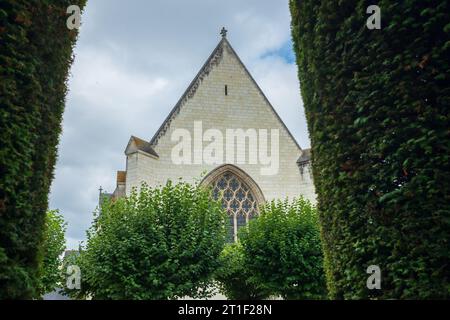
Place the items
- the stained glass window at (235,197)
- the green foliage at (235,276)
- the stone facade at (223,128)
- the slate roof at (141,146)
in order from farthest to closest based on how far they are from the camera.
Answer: the stained glass window at (235,197) < the stone facade at (223,128) < the slate roof at (141,146) < the green foliage at (235,276)

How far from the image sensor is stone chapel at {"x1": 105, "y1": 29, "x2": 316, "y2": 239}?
60.0 feet

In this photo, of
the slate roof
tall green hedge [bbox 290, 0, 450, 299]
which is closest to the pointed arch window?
the slate roof

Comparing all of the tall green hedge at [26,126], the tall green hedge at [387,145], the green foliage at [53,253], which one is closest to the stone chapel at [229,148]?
the green foliage at [53,253]

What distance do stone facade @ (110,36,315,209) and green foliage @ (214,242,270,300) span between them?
182 inches

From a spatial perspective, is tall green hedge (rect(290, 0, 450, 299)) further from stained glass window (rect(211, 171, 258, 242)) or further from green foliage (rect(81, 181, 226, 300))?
stained glass window (rect(211, 171, 258, 242))

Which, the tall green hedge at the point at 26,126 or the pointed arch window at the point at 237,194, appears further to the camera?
the pointed arch window at the point at 237,194

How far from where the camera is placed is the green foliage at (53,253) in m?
15.1

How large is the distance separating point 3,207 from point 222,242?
9295mm

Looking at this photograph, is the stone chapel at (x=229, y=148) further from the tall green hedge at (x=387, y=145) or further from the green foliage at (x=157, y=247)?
the tall green hedge at (x=387, y=145)

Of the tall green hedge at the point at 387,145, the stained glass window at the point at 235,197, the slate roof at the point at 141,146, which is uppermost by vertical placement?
the slate roof at the point at 141,146
